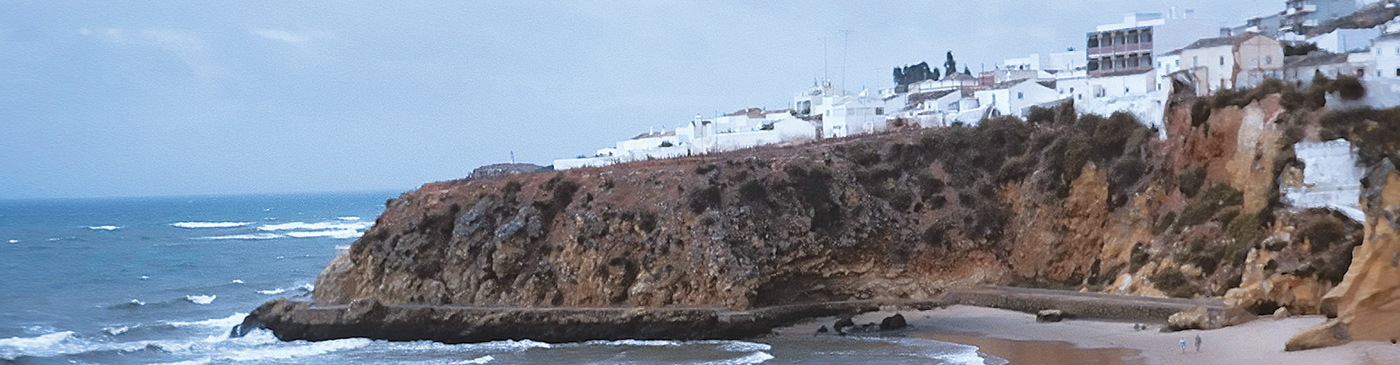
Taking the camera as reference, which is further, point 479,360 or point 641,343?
point 641,343

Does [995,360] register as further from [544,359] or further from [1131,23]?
[1131,23]

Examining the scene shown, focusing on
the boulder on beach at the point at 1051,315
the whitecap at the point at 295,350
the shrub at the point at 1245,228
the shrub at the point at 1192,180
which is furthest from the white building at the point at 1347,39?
the whitecap at the point at 295,350

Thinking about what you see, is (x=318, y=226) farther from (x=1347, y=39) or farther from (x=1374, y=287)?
(x=1374, y=287)

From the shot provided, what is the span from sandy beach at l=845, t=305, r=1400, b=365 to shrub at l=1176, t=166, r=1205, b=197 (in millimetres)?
5233

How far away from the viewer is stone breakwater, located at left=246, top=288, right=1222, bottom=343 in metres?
38.7

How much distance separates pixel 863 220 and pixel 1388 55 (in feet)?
50.3

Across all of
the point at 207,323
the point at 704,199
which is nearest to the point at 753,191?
the point at 704,199

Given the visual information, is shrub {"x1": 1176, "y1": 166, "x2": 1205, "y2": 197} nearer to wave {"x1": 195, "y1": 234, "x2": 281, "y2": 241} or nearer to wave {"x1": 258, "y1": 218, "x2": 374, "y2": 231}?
wave {"x1": 195, "y1": 234, "x2": 281, "y2": 241}

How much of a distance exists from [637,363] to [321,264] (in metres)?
41.3

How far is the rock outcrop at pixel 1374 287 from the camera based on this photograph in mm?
27078

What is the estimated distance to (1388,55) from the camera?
137 feet

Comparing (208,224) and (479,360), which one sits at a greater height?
(208,224)

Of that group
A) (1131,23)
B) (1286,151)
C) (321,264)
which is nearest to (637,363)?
(1286,151)

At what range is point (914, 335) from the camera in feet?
122
